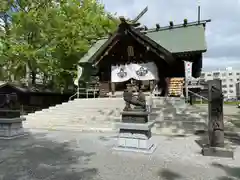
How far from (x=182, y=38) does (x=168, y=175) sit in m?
14.3

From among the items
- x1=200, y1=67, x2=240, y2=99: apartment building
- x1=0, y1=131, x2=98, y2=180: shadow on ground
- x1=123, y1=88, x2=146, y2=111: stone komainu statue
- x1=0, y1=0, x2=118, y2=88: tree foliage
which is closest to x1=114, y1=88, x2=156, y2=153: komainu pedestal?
x1=123, y1=88, x2=146, y2=111: stone komainu statue

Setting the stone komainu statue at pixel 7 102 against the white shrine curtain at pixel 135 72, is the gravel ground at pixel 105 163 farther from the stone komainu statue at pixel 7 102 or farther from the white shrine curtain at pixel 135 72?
the white shrine curtain at pixel 135 72

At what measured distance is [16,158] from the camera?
5.59 metres

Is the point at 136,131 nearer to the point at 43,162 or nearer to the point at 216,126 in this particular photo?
the point at 216,126

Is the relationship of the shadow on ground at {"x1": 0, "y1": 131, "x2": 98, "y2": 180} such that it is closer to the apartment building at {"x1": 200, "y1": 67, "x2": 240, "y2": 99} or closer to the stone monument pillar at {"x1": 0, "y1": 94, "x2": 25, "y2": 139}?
the stone monument pillar at {"x1": 0, "y1": 94, "x2": 25, "y2": 139}

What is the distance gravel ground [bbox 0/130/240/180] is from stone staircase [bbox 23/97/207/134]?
2171 millimetres

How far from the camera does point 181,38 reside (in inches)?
662

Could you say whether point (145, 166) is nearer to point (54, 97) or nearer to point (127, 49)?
point (127, 49)

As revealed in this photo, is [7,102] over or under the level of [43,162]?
over

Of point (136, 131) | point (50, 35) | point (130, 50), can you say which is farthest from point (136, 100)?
point (50, 35)

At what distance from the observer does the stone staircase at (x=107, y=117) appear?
942 cm

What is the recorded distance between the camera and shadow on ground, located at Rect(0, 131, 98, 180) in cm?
436

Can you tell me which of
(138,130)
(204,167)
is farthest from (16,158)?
(204,167)

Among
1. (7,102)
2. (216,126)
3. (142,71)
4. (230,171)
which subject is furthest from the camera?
(142,71)
